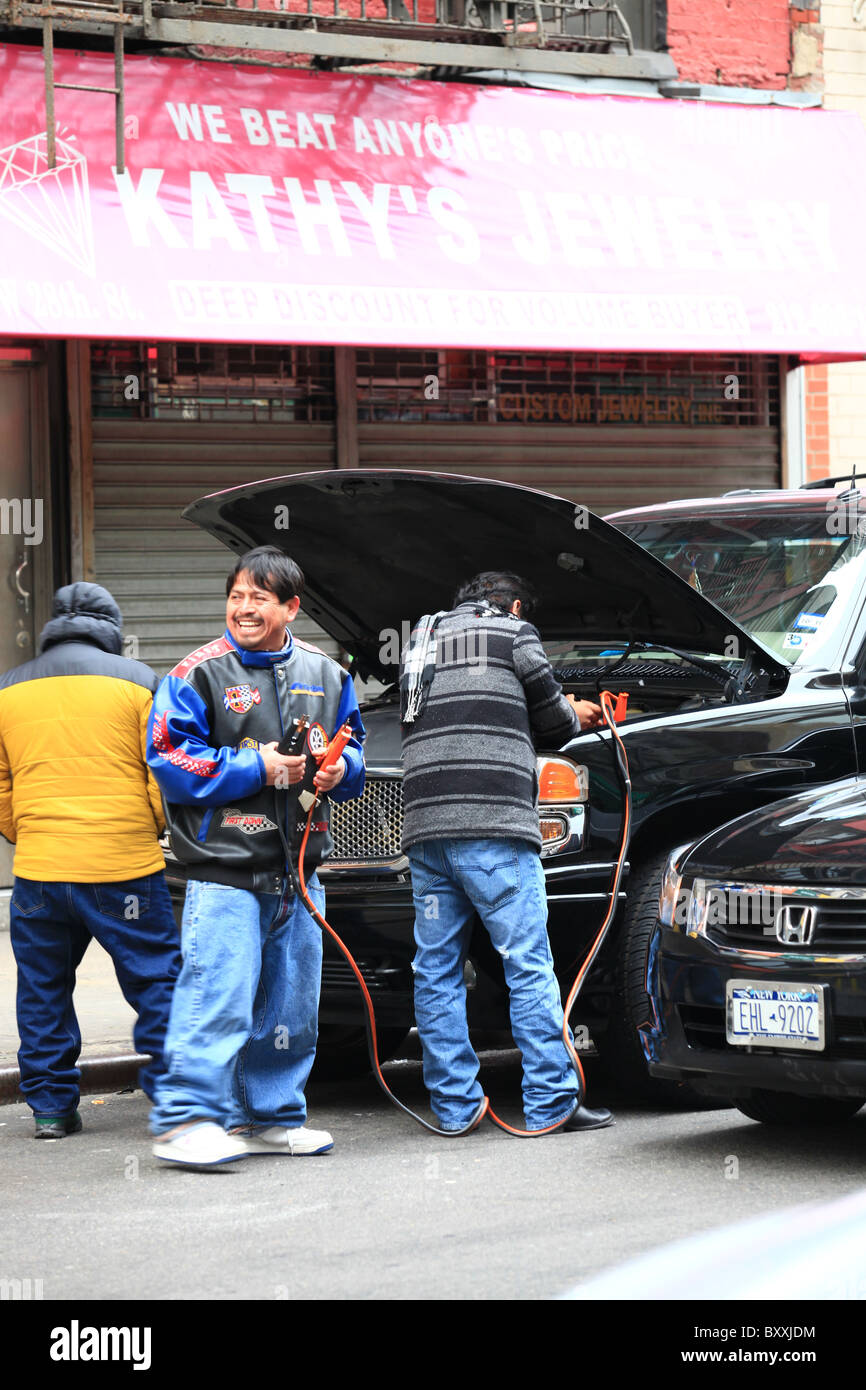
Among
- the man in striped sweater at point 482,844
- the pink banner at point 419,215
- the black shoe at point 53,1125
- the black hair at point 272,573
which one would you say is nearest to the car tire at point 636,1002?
the man in striped sweater at point 482,844

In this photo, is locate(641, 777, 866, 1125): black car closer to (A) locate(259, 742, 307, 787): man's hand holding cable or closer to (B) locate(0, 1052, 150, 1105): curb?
(A) locate(259, 742, 307, 787): man's hand holding cable

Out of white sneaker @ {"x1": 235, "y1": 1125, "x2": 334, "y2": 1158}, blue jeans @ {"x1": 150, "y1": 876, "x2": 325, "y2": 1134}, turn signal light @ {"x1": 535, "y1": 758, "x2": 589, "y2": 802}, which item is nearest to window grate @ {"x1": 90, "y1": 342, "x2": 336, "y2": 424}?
turn signal light @ {"x1": 535, "y1": 758, "x2": 589, "y2": 802}

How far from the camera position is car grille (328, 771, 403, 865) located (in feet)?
20.7

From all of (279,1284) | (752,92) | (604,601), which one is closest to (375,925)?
(604,601)

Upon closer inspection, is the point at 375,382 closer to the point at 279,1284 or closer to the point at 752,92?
the point at 752,92

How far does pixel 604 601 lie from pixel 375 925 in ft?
4.88

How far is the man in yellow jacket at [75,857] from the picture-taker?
6273mm

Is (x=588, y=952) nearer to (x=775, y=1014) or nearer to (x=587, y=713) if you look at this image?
(x=587, y=713)

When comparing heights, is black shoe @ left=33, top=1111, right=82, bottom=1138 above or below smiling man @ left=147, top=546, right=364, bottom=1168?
below

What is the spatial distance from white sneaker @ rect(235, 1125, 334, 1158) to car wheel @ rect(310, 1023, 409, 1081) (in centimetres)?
119

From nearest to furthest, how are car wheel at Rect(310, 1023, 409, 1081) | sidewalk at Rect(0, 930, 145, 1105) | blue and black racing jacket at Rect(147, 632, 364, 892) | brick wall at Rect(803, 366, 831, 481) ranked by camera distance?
blue and black racing jacket at Rect(147, 632, 364, 892) → car wheel at Rect(310, 1023, 409, 1081) → sidewalk at Rect(0, 930, 145, 1105) → brick wall at Rect(803, 366, 831, 481)

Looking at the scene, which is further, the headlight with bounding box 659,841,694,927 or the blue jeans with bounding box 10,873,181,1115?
the blue jeans with bounding box 10,873,181,1115

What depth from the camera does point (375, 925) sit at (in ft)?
20.2

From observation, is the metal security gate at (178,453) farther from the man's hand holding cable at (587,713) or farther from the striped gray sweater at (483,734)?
the man's hand holding cable at (587,713)
